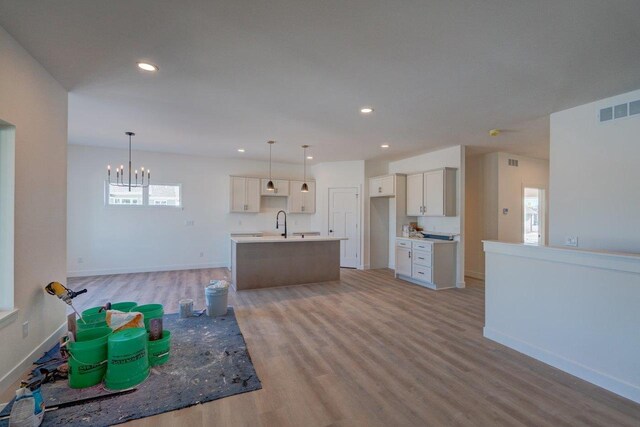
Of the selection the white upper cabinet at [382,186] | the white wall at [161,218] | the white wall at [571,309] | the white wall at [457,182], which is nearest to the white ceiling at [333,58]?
the white wall at [457,182]

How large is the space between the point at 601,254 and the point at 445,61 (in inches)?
84.4

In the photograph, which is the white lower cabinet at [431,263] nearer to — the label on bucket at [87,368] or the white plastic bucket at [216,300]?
the white plastic bucket at [216,300]

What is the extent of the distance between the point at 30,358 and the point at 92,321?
0.52m

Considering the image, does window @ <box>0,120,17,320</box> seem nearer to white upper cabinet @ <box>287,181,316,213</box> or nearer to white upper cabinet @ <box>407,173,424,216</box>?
white upper cabinet @ <box>287,181,316,213</box>

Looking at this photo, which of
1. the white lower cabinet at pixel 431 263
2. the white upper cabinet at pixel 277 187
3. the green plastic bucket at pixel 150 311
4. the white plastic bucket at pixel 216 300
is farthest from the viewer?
the white upper cabinet at pixel 277 187

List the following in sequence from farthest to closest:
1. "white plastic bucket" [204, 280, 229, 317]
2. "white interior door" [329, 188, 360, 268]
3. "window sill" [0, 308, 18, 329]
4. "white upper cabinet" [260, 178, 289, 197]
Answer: "white upper cabinet" [260, 178, 289, 197]
"white interior door" [329, 188, 360, 268]
"white plastic bucket" [204, 280, 229, 317]
"window sill" [0, 308, 18, 329]

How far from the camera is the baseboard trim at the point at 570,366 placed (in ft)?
7.38

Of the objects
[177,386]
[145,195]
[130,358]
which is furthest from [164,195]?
[177,386]

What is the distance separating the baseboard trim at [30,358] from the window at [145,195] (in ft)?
12.7

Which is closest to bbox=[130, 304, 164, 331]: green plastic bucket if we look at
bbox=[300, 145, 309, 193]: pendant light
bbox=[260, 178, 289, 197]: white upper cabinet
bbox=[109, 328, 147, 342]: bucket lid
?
bbox=[109, 328, 147, 342]: bucket lid

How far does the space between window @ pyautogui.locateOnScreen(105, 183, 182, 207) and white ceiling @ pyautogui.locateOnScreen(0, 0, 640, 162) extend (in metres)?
2.22

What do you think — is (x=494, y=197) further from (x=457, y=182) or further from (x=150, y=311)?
(x=150, y=311)

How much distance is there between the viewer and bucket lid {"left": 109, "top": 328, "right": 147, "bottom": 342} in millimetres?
2273

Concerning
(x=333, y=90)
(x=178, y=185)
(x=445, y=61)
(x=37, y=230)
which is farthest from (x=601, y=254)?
(x=178, y=185)
